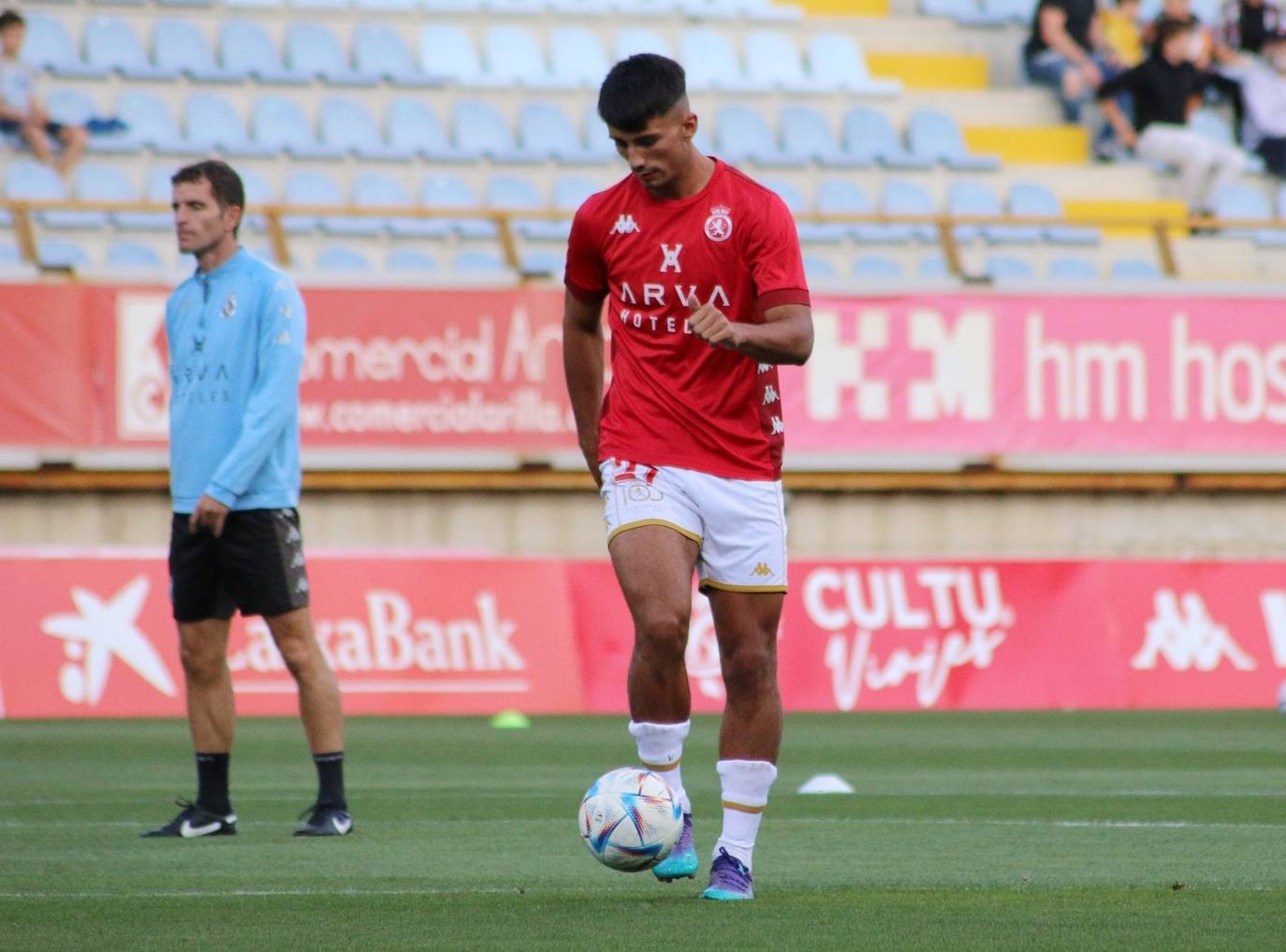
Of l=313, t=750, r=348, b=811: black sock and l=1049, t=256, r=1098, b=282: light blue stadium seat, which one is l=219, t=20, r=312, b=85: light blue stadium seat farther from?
l=313, t=750, r=348, b=811: black sock

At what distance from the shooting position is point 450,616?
14.7 meters

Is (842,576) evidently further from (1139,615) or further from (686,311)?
(686,311)

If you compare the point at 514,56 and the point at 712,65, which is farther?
the point at 712,65

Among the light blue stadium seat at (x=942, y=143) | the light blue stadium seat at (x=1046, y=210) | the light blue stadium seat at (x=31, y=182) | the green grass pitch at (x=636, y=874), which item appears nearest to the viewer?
the green grass pitch at (x=636, y=874)

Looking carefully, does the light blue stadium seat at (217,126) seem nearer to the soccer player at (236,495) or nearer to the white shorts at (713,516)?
the soccer player at (236,495)

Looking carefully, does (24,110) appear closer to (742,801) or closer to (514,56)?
(514,56)

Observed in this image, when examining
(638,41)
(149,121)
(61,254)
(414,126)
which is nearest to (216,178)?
(61,254)

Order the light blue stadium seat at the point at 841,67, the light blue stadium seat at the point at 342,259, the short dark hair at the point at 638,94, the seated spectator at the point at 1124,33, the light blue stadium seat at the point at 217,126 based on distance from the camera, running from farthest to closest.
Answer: the seated spectator at the point at 1124,33, the light blue stadium seat at the point at 841,67, the light blue stadium seat at the point at 217,126, the light blue stadium seat at the point at 342,259, the short dark hair at the point at 638,94

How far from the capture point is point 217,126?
1830 centimetres

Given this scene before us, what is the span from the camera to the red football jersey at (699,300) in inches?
228

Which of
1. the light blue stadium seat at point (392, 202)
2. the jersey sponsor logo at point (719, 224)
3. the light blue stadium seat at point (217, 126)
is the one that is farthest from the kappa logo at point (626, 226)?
the light blue stadium seat at point (217, 126)

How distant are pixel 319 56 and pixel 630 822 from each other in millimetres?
14533

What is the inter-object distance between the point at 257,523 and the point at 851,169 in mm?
13114

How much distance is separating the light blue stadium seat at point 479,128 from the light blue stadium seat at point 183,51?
1.79m
